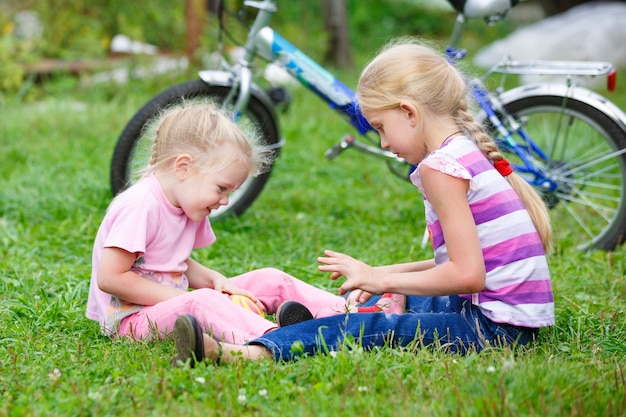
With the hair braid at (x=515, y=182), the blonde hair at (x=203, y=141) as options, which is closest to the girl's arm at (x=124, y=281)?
the blonde hair at (x=203, y=141)

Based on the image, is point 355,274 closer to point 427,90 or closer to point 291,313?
point 291,313

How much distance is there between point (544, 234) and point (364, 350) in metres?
0.66

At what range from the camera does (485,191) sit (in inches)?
94.8

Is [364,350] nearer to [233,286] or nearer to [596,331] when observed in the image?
[233,286]

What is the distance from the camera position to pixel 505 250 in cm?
243

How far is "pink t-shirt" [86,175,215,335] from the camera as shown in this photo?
2.51 metres

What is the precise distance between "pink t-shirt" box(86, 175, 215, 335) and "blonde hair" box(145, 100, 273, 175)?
0.12 m

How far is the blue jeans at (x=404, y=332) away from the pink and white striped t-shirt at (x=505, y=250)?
0.05 metres

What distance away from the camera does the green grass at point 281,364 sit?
2.01 m

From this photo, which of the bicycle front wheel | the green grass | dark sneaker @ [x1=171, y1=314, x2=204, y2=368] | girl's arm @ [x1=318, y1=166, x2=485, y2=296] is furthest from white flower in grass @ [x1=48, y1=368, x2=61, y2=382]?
the bicycle front wheel

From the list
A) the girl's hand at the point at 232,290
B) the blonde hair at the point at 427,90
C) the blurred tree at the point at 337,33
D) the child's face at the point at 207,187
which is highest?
the blurred tree at the point at 337,33

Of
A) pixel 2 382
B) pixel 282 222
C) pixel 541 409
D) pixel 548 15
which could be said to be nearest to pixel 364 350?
pixel 541 409

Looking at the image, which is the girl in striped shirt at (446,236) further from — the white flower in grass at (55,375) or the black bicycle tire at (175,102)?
the black bicycle tire at (175,102)

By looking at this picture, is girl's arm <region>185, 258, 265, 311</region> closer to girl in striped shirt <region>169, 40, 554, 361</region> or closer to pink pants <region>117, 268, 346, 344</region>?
pink pants <region>117, 268, 346, 344</region>
